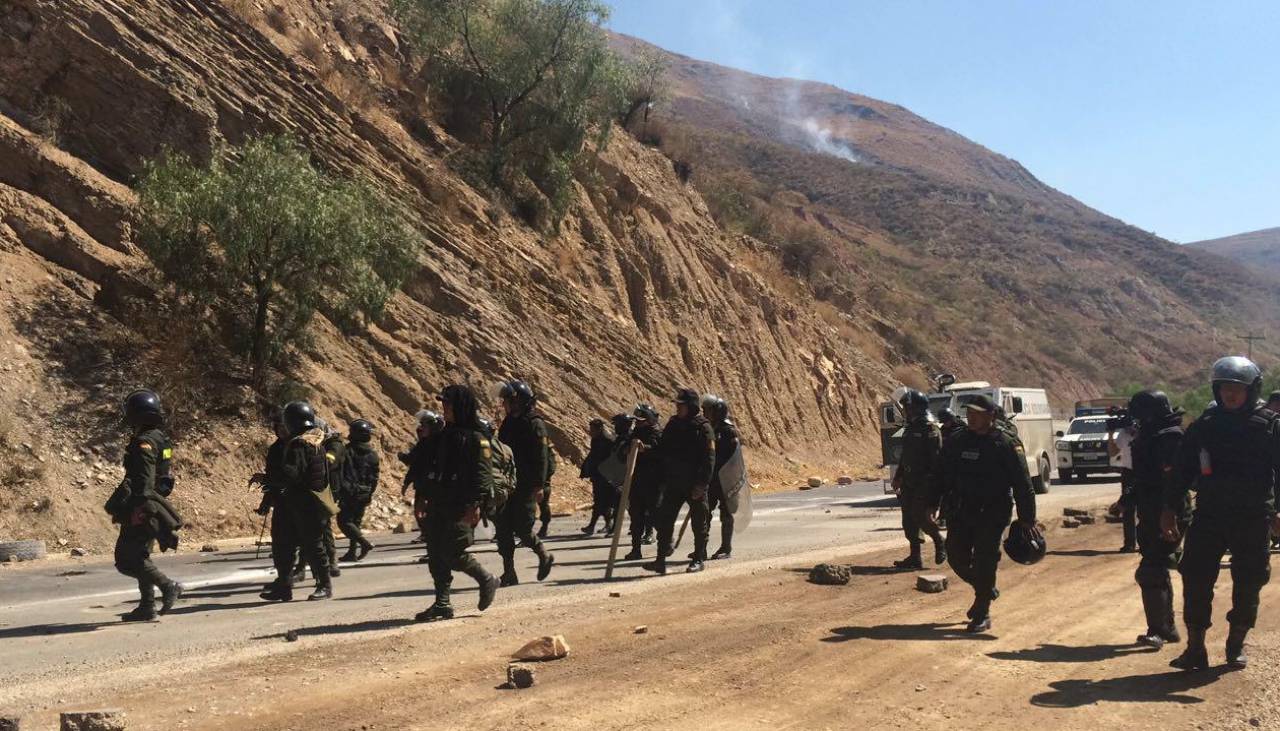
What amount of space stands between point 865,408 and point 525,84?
21697mm

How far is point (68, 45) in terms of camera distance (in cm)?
2475

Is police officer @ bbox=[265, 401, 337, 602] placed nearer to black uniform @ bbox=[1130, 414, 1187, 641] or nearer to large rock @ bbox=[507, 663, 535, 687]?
large rock @ bbox=[507, 663, 535, 687]

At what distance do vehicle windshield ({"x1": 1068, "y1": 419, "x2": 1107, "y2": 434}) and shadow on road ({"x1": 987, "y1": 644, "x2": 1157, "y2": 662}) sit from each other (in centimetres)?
2610

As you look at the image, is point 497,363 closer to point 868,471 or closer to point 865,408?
point 868,471

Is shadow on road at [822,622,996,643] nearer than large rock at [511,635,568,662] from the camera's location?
No

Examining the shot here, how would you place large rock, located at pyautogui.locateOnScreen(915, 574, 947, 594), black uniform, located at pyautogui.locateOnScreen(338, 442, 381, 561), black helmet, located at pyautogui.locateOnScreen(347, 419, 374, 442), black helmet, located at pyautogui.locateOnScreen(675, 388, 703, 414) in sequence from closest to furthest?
large rock, located at pyautogui.locateOnScreen(915, 574, 947, 594) < black helmet, located at pyautogui.locateOnScreen(675, 388, 703, 414) < black uniform, located at pyautogui.locateOnScreen(338, 442, 381, 561) < black helmet, located at pyautogui.locateOnScreen(347, 419, 374, 442)

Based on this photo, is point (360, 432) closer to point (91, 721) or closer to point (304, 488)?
point (304, 488)

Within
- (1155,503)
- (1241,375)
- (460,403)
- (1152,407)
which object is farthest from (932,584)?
(460,403)

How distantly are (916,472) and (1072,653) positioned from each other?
4992 mm

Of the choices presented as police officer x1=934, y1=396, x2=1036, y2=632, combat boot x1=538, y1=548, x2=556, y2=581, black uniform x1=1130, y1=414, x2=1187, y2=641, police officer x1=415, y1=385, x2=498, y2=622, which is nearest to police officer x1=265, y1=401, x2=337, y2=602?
police officer x1=415, y1=385, x2=498, y2=622

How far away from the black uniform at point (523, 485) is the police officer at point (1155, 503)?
17.9 feet

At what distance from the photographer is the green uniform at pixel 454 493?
906cm

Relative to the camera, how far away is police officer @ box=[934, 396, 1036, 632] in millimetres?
8789

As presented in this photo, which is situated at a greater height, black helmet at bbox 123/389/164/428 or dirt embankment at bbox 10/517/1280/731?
black helmet at bbox 123/389/164/428
